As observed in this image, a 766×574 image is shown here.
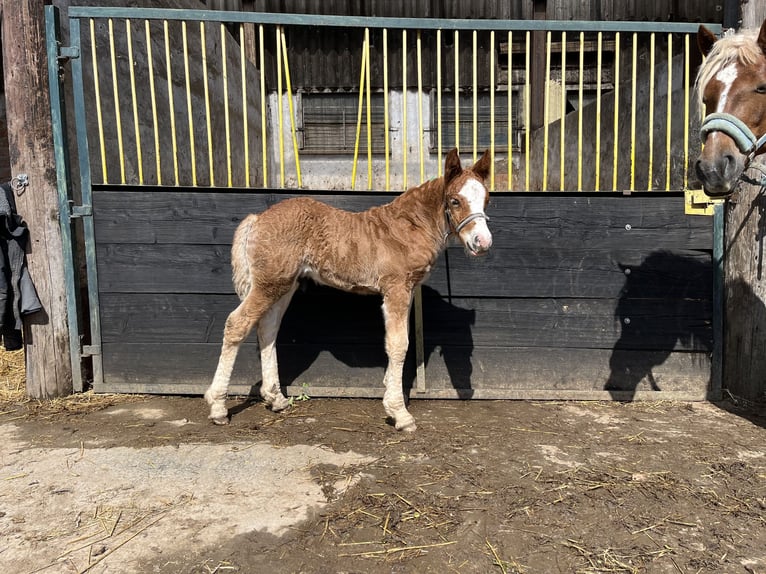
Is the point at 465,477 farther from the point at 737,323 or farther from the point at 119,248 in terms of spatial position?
the point at 119,248

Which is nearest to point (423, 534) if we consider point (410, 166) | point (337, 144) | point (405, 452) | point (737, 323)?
point (405, 452)

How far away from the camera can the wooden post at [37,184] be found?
3893 millimetres

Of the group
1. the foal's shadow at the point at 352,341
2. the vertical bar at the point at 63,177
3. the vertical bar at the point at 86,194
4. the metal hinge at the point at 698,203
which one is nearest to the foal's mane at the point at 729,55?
the metal hinge at the point at 698,203

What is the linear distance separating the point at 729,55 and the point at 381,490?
321 cm

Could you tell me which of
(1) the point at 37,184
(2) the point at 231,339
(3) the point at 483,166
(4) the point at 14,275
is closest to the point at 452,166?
(3) the point at 483,166

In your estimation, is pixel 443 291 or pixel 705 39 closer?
pixel 705 39

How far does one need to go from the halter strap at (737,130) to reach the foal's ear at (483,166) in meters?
1.29

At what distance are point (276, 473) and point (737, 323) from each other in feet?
12.5

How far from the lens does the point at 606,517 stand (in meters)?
2.48

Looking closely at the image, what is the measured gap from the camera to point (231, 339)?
3.64 m

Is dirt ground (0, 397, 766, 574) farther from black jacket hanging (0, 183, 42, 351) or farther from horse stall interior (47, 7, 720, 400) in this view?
black jacket hanging (0, 183, 42, 351)

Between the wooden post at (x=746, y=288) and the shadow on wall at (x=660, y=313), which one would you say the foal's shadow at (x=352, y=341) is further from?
the wooden post at (x=746, y=288)

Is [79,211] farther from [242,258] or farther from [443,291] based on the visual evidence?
[443,291]

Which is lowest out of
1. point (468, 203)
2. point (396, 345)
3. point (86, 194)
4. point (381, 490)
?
point (381, 490)
